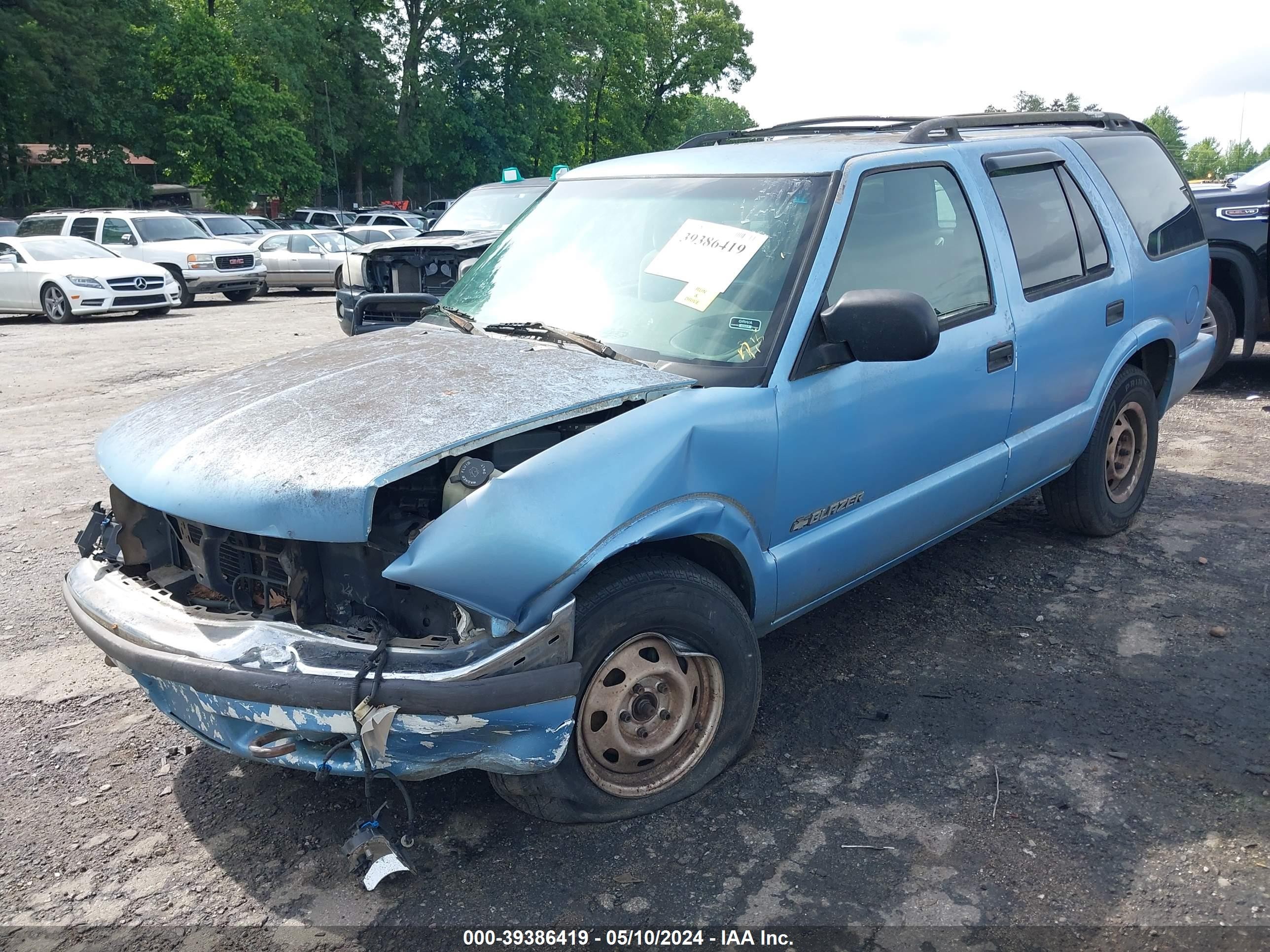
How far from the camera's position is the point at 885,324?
307 cm

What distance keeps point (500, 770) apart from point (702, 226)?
1.91m

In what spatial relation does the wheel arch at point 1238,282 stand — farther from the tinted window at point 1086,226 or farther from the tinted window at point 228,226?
the tinted window at point 228,226

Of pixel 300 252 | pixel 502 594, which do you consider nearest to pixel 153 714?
pixel 502 594

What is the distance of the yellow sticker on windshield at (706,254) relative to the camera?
11.1ft

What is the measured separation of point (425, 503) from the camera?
108 inches

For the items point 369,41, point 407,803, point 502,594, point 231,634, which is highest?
point 369,41

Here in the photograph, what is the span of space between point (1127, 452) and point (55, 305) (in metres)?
15.6

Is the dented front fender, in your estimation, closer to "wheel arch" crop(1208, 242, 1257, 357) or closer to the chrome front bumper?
the chrome front bumper

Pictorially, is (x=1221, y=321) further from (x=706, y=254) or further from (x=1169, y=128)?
(x=1169, y=128)

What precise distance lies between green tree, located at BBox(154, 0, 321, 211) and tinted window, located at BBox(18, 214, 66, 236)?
1719 centimetres

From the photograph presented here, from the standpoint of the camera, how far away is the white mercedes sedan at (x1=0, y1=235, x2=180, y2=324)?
1562 centimetres

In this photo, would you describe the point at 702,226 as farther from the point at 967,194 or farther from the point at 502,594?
the point at 502,594

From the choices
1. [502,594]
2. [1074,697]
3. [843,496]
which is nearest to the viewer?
[502,594]

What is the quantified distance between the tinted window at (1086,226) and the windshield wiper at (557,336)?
240cm
